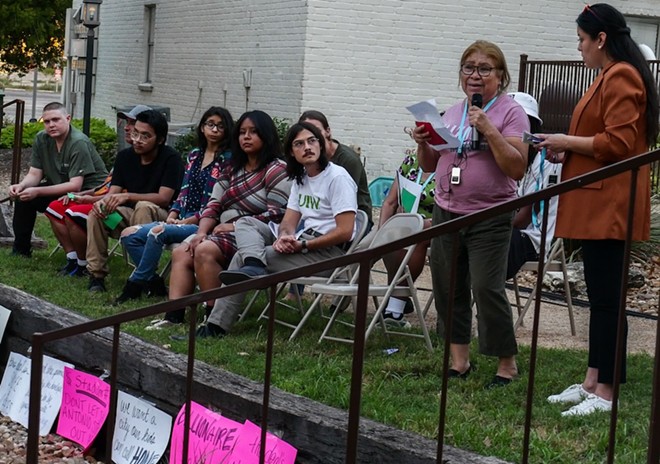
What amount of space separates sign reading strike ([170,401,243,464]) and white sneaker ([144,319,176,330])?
5.95 feet

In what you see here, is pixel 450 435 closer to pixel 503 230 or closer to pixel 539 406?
pixel 539 406

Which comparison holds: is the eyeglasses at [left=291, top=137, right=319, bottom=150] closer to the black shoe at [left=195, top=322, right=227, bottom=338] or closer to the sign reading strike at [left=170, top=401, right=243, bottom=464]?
the black shoe at [left=195, top=322, right=227, bottom=338]

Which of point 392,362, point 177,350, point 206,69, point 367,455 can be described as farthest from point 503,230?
point 206,69

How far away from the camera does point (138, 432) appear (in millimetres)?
5617

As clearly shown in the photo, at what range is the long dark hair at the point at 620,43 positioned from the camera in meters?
4.93

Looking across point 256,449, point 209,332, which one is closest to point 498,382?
point 256,449

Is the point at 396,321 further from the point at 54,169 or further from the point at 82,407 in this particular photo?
the point at 54,169

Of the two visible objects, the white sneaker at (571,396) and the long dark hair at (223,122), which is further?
the long dark hair at (223,122)

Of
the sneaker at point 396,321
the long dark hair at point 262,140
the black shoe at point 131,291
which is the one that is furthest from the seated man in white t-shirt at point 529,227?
the black shoe at point 131,291

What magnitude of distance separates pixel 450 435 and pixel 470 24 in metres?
11.6

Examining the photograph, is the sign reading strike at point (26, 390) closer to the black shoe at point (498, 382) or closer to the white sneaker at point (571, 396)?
the black shoe at point (498, 382)

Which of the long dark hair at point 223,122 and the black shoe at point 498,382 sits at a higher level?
the long dark hair at point 223,122

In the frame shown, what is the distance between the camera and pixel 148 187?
894 centimetres

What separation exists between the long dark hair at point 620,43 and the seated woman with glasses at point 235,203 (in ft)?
9.72
